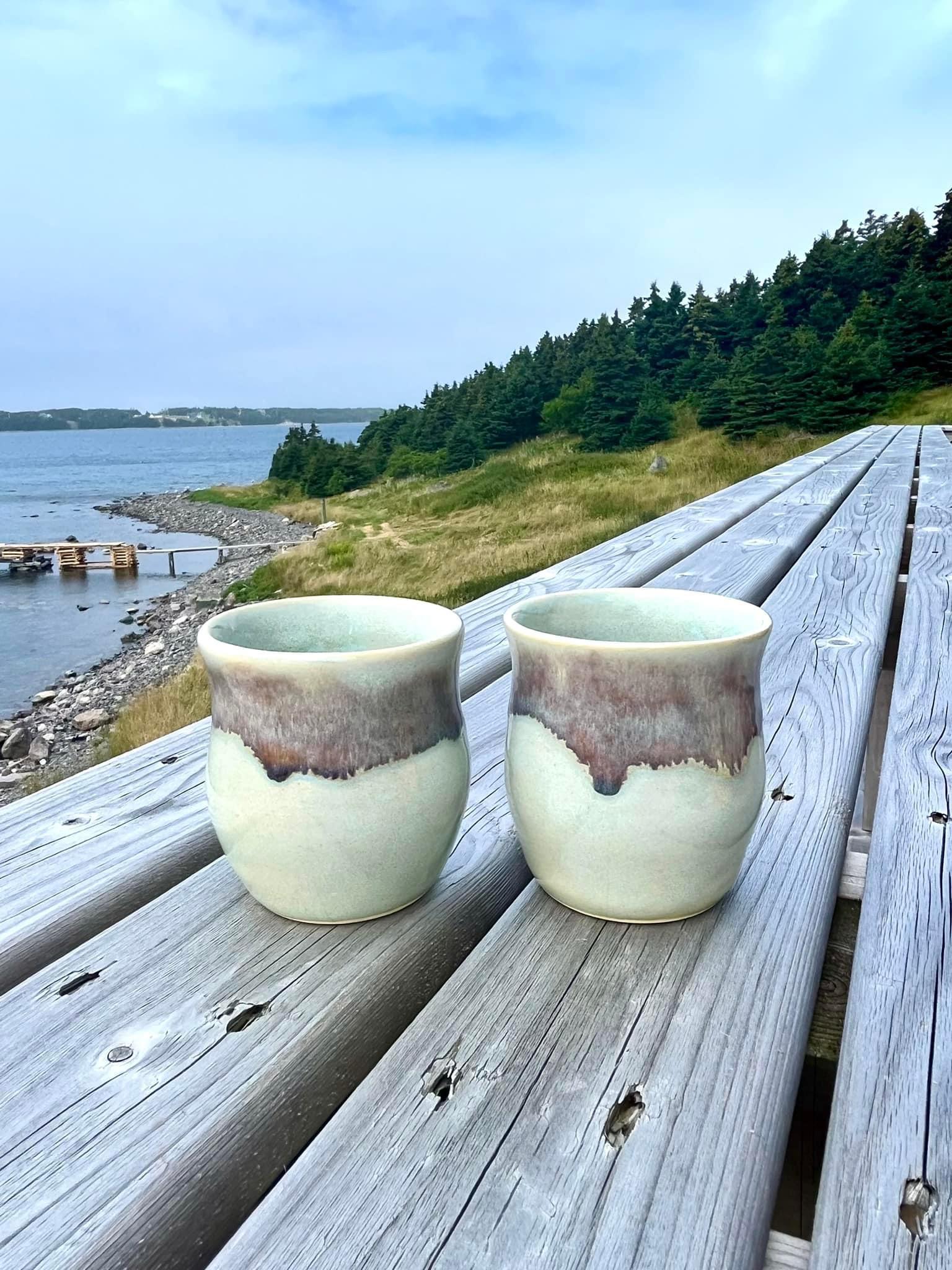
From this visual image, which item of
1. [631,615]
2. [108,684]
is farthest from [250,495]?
[631,615]

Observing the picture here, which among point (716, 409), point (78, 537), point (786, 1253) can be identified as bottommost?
point (78, 537)

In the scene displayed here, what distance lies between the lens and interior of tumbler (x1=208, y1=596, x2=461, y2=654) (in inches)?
31.4

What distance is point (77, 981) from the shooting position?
63 cm

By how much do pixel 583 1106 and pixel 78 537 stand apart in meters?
37.2

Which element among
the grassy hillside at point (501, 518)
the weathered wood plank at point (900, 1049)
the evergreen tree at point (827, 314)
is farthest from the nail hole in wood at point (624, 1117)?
the evergreen tree at point (827, 314)

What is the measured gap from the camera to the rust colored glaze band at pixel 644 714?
64 centimetres

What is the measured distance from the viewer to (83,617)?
1870 cm

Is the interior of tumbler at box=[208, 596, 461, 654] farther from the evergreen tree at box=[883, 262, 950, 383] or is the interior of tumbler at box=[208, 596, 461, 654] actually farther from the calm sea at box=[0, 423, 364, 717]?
the evergreen tree at box=[883, 262, 950, 383]

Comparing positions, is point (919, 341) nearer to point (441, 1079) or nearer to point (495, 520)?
point (495, 520)

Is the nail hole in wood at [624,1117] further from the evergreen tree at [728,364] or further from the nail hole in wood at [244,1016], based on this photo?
the evergreen tree at [728,364]

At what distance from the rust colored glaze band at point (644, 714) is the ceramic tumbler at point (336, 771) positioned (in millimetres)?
106

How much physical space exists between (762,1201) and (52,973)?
50 centimetres

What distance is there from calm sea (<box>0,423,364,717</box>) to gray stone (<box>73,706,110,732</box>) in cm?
199

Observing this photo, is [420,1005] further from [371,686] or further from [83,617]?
[83,617]
